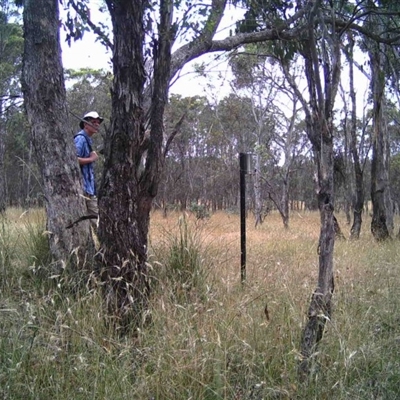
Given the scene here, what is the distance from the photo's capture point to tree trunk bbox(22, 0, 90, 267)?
3850mm

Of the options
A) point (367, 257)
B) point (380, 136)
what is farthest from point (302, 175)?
point (367, 257)

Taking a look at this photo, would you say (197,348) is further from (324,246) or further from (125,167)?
(125,167)

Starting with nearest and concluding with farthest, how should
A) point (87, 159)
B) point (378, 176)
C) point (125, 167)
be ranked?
point (125, 167) < point (87, 159) < point (378, 176)

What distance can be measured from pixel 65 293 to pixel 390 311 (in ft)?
8.11

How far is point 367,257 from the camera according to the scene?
239 inches

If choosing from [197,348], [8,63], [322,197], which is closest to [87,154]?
[197,348]

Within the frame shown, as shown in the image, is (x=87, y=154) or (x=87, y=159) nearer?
(x=87, y=159)

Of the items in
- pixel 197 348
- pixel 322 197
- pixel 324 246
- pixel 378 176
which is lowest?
pixel 197 348

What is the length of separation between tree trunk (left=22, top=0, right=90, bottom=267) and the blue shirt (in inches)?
35.8

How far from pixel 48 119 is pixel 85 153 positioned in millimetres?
1060

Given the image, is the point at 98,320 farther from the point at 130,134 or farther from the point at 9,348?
the point at 130,134

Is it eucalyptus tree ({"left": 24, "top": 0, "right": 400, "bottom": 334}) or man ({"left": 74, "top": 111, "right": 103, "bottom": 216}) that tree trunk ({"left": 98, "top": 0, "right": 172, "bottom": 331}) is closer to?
eucalyptus tree ({"left": 24, "top": 0, "right": 400, "bottom": 334})

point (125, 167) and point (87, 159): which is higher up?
point (87, 159)

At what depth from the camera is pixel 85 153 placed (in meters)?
4.91
